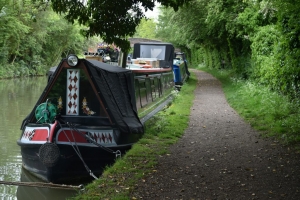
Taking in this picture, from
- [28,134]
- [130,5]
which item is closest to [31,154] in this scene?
[28,134]

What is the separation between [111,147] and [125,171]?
1691 millimetres

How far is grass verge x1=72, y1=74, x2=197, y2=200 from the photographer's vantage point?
19.7ft

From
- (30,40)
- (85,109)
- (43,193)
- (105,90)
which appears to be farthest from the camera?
(30,40)

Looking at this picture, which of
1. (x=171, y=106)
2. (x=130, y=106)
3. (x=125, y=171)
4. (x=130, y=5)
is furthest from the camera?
(x=171, y=106)

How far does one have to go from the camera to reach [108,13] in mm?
7902

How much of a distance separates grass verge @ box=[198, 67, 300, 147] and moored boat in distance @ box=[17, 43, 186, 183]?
3.04 metres

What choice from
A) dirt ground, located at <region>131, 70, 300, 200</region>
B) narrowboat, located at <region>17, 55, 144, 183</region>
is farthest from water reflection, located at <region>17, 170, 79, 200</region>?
dirt ground, located at <region>131, 70, 300, 200</region>

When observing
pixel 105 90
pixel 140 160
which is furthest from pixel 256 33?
pixel 140 160

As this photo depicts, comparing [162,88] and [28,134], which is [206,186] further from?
[162,88]

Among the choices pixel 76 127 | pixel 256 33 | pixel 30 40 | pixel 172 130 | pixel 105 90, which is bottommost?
pixel 172 130

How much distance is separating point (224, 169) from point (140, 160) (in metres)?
1.48

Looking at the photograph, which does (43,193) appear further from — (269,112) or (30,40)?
(30,40)

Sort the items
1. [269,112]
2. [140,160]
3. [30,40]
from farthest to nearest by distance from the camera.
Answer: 1. [30,40]
2. [269,112]
3. [140,160]

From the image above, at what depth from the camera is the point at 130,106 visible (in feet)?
33.1
